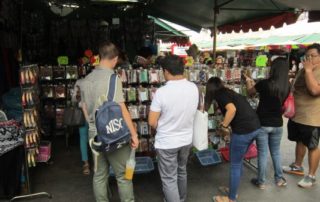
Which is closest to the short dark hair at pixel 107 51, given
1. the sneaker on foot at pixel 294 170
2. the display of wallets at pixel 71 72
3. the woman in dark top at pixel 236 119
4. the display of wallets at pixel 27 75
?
the woman in dark top at pixel 236 119

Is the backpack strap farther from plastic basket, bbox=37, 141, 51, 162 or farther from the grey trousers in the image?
plastic basket, bbox=37, 141, 51, 162

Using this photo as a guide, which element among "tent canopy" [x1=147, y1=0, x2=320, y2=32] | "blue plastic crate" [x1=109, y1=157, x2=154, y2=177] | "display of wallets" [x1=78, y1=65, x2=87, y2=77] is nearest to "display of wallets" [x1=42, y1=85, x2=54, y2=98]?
"display of wallets" [x1=78, y1=65, x2=87, y2=77]

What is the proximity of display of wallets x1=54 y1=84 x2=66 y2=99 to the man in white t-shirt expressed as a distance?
325cm

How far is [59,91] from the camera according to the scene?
18.7 feet

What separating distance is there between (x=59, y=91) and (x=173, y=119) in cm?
343

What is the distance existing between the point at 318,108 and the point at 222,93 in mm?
1512

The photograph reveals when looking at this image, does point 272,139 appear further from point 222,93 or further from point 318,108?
point 222,93

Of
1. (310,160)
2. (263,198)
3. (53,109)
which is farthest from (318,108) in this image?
(53,109)

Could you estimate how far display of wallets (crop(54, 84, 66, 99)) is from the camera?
224 inches

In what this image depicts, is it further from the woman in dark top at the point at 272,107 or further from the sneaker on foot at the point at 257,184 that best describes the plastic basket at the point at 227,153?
the woman in dark top at the point at 272,107

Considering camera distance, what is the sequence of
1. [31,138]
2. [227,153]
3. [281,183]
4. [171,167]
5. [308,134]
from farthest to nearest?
1. [227,153]
2. [281,183]
3. [308,134]
4. [31,138]
5. [171,167]

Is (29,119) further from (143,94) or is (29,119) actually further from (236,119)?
(236,119)

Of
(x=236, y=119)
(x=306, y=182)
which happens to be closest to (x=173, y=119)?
(x=236, y=119)

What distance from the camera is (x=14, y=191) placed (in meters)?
3.57
